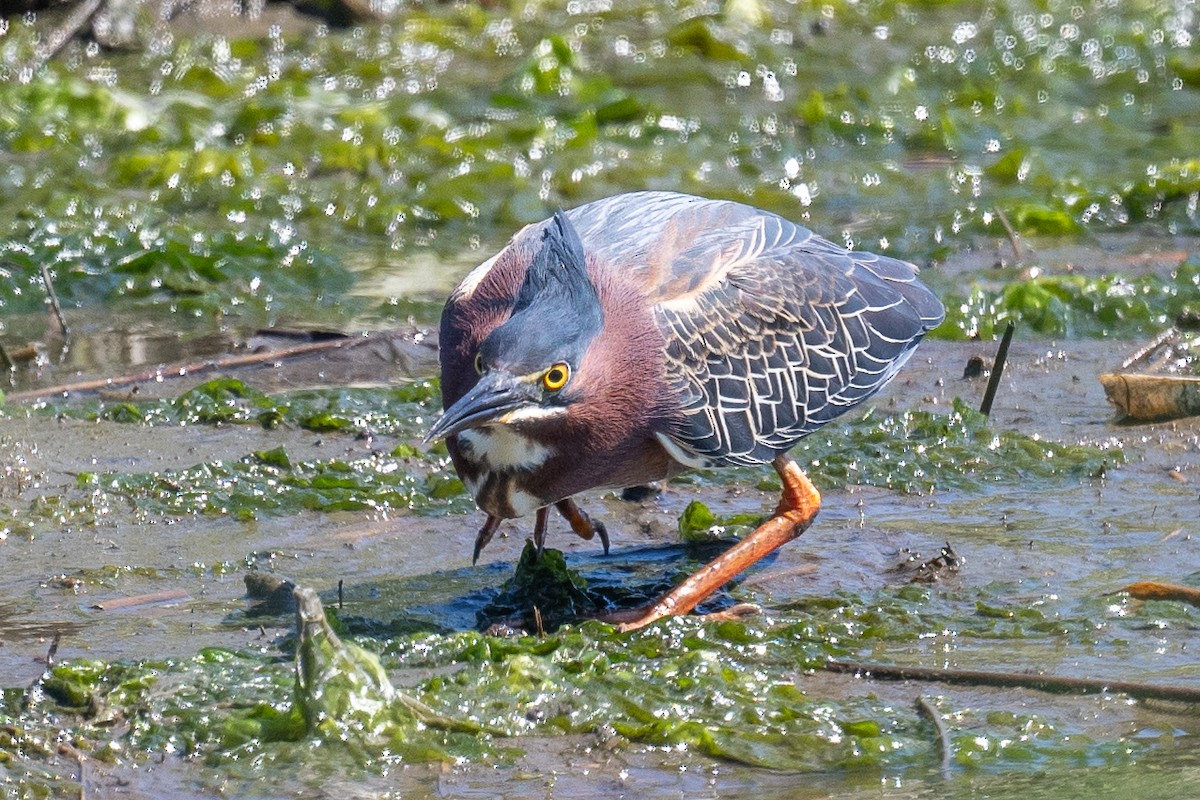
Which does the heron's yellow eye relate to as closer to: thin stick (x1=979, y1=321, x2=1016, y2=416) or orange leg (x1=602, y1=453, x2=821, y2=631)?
orange leg (x1=602, y1=453, x2=821, y2=631)

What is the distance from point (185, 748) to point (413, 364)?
356 centimetres

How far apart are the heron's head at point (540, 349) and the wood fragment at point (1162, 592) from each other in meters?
1.81

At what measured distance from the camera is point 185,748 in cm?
421

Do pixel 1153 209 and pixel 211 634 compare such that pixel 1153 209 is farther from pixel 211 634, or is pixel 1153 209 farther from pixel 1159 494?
pixel 211 634

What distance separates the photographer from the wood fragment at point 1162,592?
5.00 meters

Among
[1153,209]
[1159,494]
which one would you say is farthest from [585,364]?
[1153,209]

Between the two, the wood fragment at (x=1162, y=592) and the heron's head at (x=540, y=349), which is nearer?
the heron's head at (x=540, y=349)

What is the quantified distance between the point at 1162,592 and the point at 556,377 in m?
1.96

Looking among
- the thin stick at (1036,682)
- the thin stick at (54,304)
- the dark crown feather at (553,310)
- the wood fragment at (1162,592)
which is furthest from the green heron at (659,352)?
the thin stick at (54,304)

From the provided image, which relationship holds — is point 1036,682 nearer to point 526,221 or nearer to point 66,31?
point 526,221

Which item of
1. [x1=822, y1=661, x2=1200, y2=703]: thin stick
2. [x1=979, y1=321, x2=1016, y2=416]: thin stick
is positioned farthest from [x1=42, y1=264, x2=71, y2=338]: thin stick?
[x1=822, y1=661, x2=1200, y2=703]: thin stick

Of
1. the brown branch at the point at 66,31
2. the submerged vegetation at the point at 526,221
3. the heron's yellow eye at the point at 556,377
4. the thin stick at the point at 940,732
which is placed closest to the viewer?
the thin stick at the point at 940,732

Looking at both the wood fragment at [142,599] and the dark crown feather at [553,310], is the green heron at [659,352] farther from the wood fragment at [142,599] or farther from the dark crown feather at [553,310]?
the wood fragment at [142,599]

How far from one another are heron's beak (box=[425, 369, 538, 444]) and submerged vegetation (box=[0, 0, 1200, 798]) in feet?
2.03
